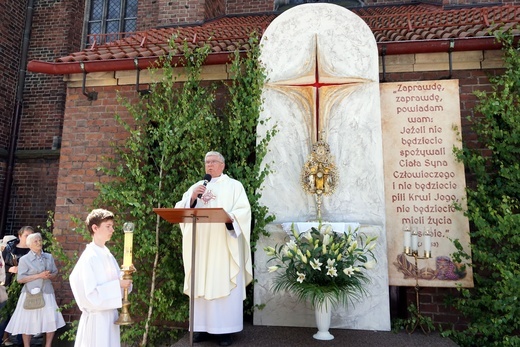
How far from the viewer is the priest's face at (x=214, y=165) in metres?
4.65

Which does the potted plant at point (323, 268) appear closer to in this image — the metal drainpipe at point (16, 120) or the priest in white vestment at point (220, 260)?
the priest in white vestment at point (220, 260)

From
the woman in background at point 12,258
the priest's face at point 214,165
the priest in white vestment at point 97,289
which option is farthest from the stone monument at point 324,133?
the woman in background at point 12,258

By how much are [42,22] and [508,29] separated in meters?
11.1

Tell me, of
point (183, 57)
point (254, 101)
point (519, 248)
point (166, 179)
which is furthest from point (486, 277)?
point (183, 57)

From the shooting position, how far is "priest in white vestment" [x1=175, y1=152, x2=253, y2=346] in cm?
443

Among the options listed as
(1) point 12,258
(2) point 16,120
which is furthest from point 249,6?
(1) point 12,258

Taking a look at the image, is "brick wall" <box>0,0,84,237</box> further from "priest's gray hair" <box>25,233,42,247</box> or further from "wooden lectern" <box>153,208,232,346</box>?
"wooden lectern" <box>153,208,232,346</box>

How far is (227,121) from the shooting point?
600 centimetres

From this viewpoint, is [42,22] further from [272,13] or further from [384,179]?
[384,179]

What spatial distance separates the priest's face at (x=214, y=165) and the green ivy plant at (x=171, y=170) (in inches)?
26.8

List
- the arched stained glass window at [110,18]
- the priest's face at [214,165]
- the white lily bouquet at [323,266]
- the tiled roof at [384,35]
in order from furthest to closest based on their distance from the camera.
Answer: the arched stained glass window at [110,18] → the tiled roof at [384,35] → the priest's face at [214,165] → the white lily bouquet at [323,266]

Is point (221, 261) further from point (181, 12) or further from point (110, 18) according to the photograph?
point (110, 18)

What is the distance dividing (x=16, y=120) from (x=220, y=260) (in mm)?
8821

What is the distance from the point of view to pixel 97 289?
3.46 meters
